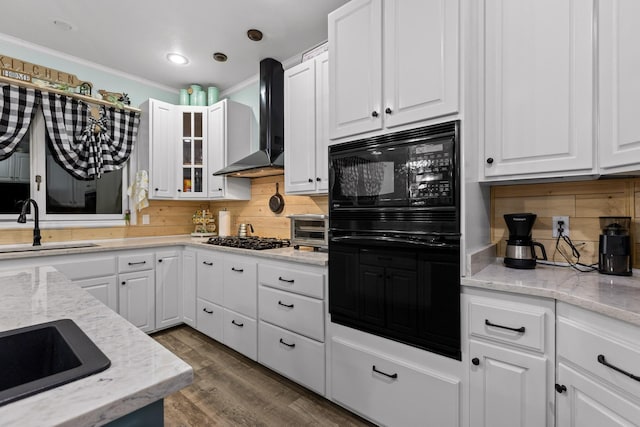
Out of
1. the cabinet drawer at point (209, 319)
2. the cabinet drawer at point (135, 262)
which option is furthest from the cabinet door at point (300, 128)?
the cabinet drawer at point (135, 262)

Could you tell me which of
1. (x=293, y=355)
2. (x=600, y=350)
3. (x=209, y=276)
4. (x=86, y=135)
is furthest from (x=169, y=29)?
(x=600, y=350)

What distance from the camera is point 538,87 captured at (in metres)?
1.43

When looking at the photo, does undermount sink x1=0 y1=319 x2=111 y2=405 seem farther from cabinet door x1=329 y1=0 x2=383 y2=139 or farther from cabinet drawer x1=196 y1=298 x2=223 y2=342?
cabinet drawer x1=196 y1=298 x2=223 y2=342

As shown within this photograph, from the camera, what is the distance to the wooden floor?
5.98 feet

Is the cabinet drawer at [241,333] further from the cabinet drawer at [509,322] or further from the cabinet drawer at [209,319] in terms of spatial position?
the cabinet drawer at [509,322]

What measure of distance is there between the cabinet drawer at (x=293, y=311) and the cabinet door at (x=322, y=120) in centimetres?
78

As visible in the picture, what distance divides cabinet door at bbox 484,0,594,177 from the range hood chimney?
1.79 m

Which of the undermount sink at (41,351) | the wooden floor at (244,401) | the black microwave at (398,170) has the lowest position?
the wooden floor at (244,401)

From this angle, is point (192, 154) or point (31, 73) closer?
point (31, 73)

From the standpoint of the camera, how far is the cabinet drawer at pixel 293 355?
1.96 meters

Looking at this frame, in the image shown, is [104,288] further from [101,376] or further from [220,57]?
[101,376]

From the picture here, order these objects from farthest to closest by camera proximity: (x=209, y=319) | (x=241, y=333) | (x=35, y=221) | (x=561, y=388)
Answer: (x=209, y=319) < (x=35, y=221) < (x=241, y=333) < (x=561, y=388)

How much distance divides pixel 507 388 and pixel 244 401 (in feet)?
4.97

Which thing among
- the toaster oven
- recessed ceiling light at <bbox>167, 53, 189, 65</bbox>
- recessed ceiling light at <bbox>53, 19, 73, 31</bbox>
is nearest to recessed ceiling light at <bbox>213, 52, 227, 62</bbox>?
recessed ceiling light at <bbox>167, 53, 189, 65</bbox>
